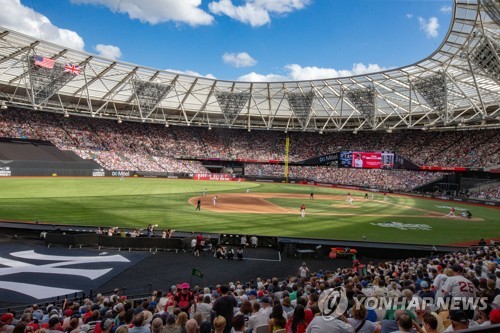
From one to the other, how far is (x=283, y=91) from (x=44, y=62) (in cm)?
4159

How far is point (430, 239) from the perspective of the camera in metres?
25.1

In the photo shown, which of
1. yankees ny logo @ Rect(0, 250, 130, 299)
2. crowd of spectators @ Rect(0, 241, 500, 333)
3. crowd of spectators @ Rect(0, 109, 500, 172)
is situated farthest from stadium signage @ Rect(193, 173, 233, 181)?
crowd of spectators @ Rect(0, 241, 500, 333)

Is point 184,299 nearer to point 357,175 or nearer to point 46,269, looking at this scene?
point 46,269

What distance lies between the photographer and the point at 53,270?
16141 millimetres

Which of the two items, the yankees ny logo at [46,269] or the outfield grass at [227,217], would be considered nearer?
the yankees ny logo at [46,269]

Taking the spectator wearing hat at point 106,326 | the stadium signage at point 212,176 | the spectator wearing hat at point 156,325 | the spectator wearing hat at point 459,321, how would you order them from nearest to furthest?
the spectator wearing hat at point 459,321
the spectator wearing hat at point 156,325
the spectator wearing hat at point 106,326
the stadium signage at point 212,176

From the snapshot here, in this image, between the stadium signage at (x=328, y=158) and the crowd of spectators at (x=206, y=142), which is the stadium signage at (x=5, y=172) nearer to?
the crowd of spectators at (x=206, y=142)

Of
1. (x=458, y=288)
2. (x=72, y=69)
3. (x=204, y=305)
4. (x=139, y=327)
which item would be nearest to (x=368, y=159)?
(x=72, y=69)

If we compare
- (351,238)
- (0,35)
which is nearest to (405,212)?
(351,238)

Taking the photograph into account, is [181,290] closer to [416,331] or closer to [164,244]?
[416,331]

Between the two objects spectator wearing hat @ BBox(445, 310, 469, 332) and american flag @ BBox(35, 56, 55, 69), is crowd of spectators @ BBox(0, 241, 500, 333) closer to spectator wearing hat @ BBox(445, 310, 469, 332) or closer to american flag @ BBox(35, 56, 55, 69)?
spectator wearing hat @ BBox(445, 310, 469, 332)

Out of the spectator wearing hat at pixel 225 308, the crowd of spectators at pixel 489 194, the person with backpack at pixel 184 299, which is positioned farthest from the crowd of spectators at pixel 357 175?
the spectator wearing hat at pixel 225 308

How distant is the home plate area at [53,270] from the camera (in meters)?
13.6

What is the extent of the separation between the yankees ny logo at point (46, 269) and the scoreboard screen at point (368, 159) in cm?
6514
